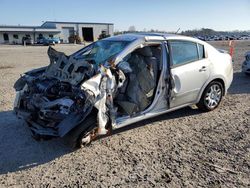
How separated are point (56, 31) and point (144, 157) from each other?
65082 mm

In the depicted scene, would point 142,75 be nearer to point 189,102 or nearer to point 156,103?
point 156,103

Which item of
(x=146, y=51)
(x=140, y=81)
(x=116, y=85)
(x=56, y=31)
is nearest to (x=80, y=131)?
(x=116, y=85)

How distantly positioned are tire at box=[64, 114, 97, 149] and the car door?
67.8 inches

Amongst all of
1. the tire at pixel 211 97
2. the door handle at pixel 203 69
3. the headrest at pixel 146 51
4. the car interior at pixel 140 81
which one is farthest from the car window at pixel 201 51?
the headrest at pixel 146 51

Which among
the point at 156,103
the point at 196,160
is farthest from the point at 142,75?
the point at 196,160

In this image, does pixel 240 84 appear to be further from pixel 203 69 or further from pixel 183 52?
pixel 183 52

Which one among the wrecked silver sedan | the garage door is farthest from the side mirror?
the garage door

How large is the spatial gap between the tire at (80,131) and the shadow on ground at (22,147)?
0.26 m

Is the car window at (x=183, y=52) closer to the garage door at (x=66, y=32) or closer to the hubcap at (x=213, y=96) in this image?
the hubcap at (x=213, y=96)

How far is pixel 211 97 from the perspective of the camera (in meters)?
5.71

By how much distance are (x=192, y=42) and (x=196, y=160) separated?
260 cm

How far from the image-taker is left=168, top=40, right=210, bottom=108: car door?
4.86 m

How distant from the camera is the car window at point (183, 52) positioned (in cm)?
489

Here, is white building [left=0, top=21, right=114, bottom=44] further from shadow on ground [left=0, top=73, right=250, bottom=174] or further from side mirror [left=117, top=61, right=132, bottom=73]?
side mirror [left=117, top=61, right=132, bottom=73]
